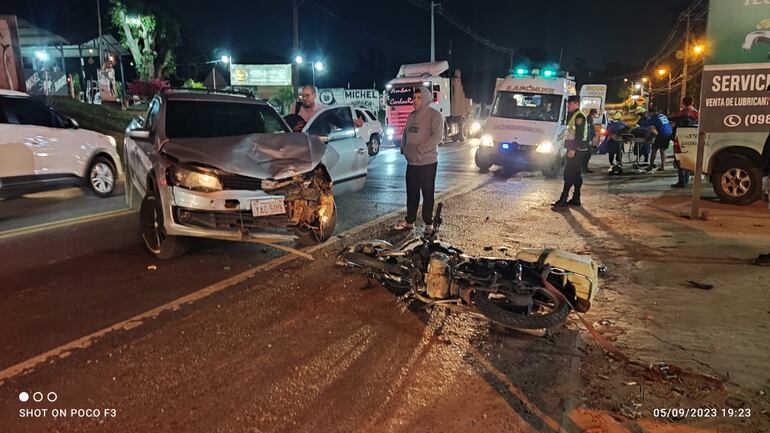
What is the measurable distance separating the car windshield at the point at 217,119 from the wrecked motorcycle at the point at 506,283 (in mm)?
3133

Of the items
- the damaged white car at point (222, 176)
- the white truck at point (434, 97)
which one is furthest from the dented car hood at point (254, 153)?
the white truck at point (434, 97)

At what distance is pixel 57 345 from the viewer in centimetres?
410

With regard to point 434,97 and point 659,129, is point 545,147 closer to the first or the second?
point 659,129

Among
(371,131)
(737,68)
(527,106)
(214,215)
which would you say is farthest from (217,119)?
(371,131)

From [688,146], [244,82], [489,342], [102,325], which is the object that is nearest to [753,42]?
[688,146]

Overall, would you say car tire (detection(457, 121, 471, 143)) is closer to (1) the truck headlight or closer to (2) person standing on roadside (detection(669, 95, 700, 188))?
(1) the truck headlight

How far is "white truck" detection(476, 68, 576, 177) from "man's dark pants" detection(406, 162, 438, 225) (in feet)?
22.8

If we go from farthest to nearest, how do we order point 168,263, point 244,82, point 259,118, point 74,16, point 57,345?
point 74,16 → point 244,82 → point 259,118 → point 168,263 → point 57,345

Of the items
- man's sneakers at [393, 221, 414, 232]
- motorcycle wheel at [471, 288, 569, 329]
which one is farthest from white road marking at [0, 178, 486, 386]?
motorcycle wheel at [471, 288, 569, 329]

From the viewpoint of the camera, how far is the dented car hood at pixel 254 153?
5.73 metres

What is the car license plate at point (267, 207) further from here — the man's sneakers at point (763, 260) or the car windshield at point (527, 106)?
the car windshield at point (527, 106)

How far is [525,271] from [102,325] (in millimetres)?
3388

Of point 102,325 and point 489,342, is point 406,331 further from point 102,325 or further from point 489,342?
point 102,325

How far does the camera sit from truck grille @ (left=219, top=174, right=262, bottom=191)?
5.68m
